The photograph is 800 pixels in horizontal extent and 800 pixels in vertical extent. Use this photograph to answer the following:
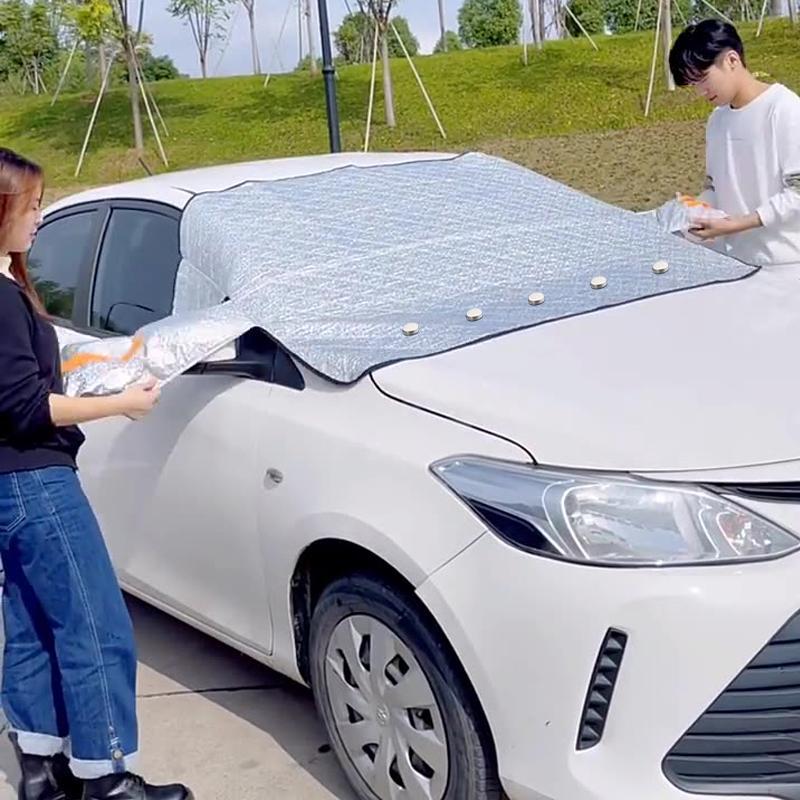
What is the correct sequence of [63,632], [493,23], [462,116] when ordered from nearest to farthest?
1. [63,632]
2. [462,116]
3. [493,23]

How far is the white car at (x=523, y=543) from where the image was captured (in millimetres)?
2092

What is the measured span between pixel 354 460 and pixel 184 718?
129 centimetres

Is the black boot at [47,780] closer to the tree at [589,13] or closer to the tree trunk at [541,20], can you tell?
the tree trunk at [541,20]

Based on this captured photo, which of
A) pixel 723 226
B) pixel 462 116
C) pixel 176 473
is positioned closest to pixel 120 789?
pixel 176 473

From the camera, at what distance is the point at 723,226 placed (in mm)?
3783

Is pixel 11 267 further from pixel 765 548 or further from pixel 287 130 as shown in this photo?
pixel 287 130

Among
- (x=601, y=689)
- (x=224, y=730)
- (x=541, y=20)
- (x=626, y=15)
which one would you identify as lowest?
(x=224, y=730)

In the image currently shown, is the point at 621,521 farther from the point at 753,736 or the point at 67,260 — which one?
the point at 67,260

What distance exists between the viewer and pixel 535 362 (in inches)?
104

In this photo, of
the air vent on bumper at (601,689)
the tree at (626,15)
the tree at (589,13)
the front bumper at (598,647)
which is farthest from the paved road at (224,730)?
the tree at (626,15)

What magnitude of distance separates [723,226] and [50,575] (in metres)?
2.35

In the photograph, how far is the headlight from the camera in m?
2.12

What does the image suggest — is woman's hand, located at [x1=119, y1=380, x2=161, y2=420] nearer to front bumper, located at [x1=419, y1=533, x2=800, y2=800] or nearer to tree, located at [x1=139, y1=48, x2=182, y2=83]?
front bumper, located at [x1=419, y1=533, x2=800, y2=800]

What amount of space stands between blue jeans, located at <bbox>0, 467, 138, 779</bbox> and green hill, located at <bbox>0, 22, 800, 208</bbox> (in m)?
12.6
